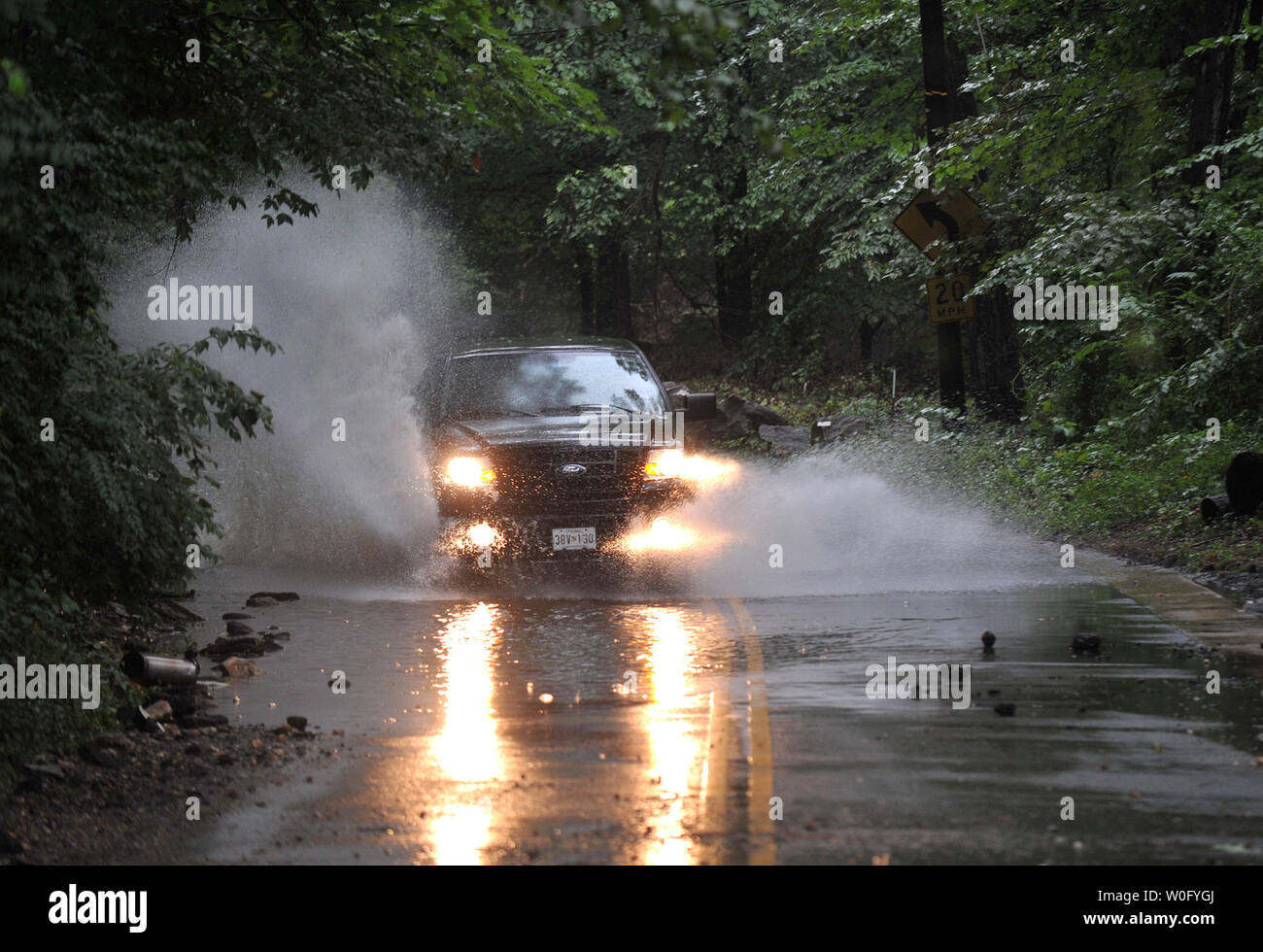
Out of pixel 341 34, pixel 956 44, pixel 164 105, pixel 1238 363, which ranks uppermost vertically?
pixel 956 44

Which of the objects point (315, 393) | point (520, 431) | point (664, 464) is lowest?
point (664, 464)

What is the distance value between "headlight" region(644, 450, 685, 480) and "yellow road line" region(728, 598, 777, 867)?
9.75 feet

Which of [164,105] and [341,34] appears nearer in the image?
[164,105]

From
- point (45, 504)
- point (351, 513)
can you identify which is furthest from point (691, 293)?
point (45, 504)

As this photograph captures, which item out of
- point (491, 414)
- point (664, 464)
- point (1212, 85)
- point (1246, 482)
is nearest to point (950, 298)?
point (1212, 85)

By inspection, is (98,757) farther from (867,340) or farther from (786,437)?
(867,340)

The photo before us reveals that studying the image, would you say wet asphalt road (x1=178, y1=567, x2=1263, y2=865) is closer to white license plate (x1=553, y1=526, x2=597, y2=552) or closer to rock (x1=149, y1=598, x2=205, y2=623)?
rock (x1=149, y1=598, x2=205, y2=623)

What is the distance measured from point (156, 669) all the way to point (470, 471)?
4.80 m

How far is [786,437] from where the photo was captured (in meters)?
27.5

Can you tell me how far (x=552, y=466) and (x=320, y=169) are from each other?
3.50 m

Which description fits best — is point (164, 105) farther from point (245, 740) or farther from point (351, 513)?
point (351, 513)

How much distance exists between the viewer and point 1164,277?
17.9m

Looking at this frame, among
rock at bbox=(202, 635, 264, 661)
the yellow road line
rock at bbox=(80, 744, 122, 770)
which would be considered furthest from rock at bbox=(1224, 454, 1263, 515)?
rock at bbox=(80, 744, 122, 770)

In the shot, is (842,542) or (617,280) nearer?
(842,542)
